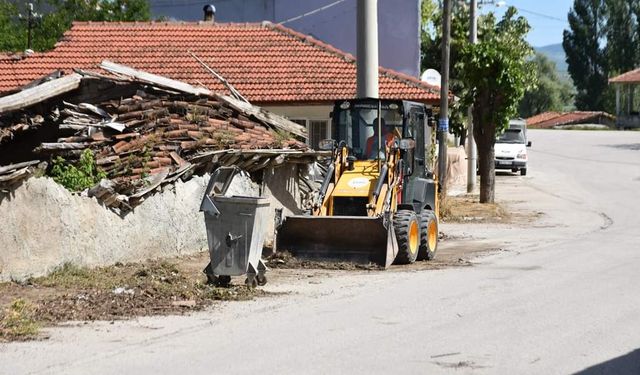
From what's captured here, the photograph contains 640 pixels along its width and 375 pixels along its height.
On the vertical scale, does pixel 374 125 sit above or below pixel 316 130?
above

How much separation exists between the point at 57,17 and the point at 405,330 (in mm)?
36731

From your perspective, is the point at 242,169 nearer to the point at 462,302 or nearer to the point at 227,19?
the point at 462,302

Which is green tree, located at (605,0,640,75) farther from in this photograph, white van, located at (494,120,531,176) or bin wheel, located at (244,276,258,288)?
bin wheel, located at (244,276,258,288)

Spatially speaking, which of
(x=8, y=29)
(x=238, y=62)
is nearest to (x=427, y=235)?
(x=238, y=62)

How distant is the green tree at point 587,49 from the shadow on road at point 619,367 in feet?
334

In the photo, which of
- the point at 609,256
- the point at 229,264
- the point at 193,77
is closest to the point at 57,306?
the point at 229,264

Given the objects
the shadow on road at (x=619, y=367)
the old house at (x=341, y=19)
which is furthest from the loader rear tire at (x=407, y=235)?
the old house at (x=341, y=19)

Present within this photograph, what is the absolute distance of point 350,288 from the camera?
48.3 ft

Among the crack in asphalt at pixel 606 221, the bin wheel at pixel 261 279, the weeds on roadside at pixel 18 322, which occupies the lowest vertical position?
the crack in asphalt at pixel 606 221

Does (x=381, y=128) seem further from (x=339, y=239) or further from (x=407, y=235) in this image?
(x=339, y=239)

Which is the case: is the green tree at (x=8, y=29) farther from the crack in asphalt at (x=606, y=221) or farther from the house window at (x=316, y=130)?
the crack in asphalt at (x=606, y=221)

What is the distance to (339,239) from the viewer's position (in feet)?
56.3

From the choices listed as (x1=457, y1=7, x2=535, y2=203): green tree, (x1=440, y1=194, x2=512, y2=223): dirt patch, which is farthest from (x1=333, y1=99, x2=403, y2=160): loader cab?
(x1=457, y1=7, x2=535, y2=203): green tree

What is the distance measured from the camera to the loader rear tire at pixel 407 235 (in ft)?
56.9
